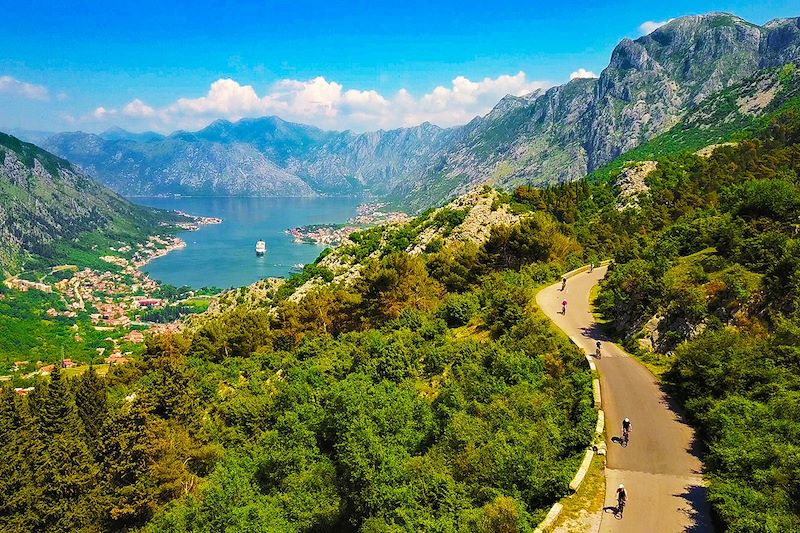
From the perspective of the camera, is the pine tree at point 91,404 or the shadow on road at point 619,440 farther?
the pine tree at point 91,404

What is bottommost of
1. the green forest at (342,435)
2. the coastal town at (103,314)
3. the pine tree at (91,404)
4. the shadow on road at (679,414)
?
the coastal town at (103,314)

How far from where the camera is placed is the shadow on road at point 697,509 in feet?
40.5

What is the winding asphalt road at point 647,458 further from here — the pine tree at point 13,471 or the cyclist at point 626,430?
the pine tree at point 13,471

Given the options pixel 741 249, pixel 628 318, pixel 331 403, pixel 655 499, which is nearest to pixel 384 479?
pixel 331 403

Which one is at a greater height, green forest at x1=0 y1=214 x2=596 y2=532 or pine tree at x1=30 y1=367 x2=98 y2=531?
green forest at x1=0 y1=214 x2=596 y2=532

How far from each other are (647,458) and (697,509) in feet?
8.69

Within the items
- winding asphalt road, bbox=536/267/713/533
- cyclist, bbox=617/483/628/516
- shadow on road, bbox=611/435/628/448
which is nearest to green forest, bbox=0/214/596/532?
shadow on road, bbox=611/435/628/448

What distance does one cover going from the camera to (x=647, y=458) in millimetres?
15781

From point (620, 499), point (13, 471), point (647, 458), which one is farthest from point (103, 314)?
point (620, 499)

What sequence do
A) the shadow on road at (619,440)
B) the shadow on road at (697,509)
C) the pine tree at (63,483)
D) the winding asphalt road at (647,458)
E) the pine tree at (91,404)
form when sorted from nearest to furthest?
the shadow on road at (697,509), the winding asphalt road at (647,458), the shadow on road at (619,440), the pine tree at (63,483), the pine tree at (91,404)

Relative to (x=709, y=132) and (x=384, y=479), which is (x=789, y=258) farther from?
(x=709, y=132)

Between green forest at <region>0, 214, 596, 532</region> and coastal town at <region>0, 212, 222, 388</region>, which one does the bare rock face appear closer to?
green forest at <region>0, 214, 596, 532</region>

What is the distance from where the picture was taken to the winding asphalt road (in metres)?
13.0

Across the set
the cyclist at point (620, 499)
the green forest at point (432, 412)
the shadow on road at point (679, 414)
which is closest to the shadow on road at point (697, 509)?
the green forest at point (432, 412)
